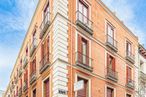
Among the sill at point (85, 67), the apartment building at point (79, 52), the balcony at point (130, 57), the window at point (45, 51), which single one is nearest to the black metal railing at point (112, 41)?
the apartment building at point (79, 52)

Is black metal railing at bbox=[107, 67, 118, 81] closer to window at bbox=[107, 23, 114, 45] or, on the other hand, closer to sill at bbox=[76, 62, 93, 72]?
window at bbox=[107, 23, 114, 45]

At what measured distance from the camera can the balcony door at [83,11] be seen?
2320 cm

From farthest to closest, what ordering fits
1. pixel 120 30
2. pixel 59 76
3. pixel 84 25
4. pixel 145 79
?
pixel 145 79 < pixel 120 30 < pixel 84 25 < pixel 59 76

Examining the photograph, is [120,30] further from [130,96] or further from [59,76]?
[59,76]

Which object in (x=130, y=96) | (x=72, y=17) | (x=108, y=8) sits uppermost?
(x=108, y=8)

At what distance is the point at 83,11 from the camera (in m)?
23.9

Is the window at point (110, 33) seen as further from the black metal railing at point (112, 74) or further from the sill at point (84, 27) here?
the sill at point (84, 27)

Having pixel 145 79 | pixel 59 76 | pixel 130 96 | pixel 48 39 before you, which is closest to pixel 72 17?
pixel 48 39

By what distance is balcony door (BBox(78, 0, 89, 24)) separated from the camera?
23.2 metres

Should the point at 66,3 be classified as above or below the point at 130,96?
above

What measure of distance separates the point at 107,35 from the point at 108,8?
280 centimetres

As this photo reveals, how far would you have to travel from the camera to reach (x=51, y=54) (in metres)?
21.1

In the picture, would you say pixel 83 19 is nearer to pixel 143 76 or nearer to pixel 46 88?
pixel 46 88

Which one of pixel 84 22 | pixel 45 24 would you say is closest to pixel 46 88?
pixel 45 24
